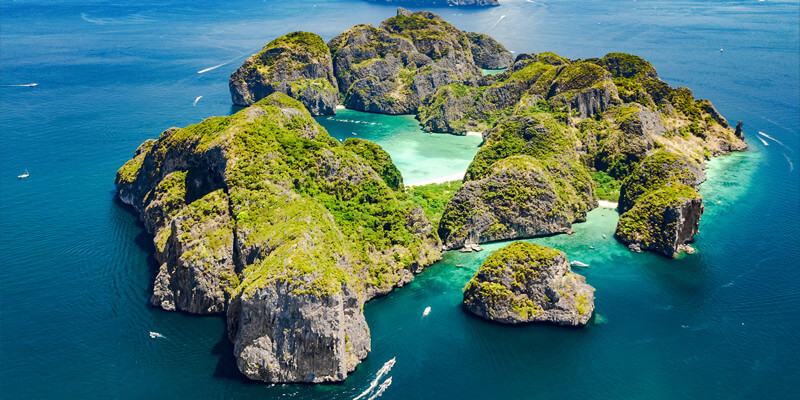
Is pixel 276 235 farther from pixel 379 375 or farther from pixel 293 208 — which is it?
pixel 379 375

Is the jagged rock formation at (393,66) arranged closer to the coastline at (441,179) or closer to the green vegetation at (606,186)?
the coastline at (441,179)

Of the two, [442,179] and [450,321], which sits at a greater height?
[442,179]

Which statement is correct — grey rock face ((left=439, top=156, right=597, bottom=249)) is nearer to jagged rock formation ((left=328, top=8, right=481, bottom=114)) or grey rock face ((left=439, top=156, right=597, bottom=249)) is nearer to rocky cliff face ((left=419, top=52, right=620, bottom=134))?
rocky cliff face ((left=419, top=52, right=620, bottom=134))

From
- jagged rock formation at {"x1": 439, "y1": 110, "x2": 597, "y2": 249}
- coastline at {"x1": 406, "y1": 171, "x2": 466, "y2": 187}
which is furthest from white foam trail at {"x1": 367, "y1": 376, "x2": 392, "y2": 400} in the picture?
coastline at {"x1": 406, "y1": 171, "x2": 466, "y2": 187}

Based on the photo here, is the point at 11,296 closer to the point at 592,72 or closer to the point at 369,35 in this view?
the point at 592,72

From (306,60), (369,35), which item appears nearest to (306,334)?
(306,60)

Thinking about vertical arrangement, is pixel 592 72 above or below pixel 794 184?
above

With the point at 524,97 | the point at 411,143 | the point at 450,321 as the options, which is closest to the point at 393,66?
the point at 411,143
